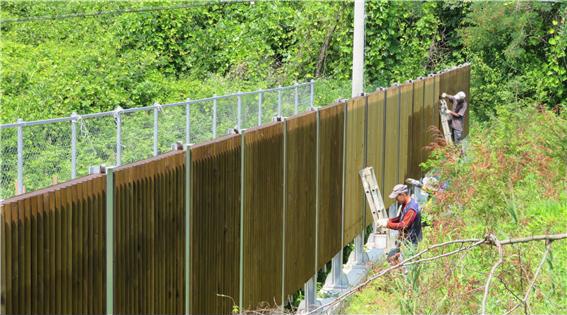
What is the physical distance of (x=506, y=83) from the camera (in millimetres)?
33719

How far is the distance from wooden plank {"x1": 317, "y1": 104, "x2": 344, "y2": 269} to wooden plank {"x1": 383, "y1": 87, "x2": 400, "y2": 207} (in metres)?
3.67

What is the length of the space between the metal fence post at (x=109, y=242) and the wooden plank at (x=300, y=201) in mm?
4255

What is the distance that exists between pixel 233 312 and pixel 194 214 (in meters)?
1.33

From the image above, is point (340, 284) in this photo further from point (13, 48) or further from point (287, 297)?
point (13, 48)

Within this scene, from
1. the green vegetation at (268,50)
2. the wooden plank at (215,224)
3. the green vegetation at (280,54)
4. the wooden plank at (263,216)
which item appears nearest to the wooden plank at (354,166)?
the green vegetation at (280,54)

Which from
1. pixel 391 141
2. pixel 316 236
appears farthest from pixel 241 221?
pixel 391 141

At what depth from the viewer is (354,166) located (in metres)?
14.8

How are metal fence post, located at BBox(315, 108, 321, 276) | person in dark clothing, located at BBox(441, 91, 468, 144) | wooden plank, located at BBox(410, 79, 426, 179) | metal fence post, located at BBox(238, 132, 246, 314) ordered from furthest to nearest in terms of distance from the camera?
person in dark clothing, located at BBox(441, 91, 468, 144)
wooden plank, located at BBox(410, 79, 426, 179)
metal fence post, located at BBox(315, 108, 321, 276)
metal fence post, located at BBox(238, 132, 246, 314)

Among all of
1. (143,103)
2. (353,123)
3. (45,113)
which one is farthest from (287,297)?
(143,103)

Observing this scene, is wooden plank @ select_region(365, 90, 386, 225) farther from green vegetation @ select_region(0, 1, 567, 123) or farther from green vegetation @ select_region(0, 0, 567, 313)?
green vegetation @ select_region(0, 1, 567, 123)

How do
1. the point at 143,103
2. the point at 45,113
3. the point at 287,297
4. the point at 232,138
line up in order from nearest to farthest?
the point at 232,138
the point at 287,297
the point at 45,113
the point at 143,103

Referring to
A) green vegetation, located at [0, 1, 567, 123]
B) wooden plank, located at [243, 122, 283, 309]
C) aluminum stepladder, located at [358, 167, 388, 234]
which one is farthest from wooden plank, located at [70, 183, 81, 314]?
green vegetation, located at [0, 1, 567, 123]

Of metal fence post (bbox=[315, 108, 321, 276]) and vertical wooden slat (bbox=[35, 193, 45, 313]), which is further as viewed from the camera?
metal fence post (bbox=[315, 108, 321, 276])

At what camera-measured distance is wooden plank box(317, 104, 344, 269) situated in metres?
12.6
